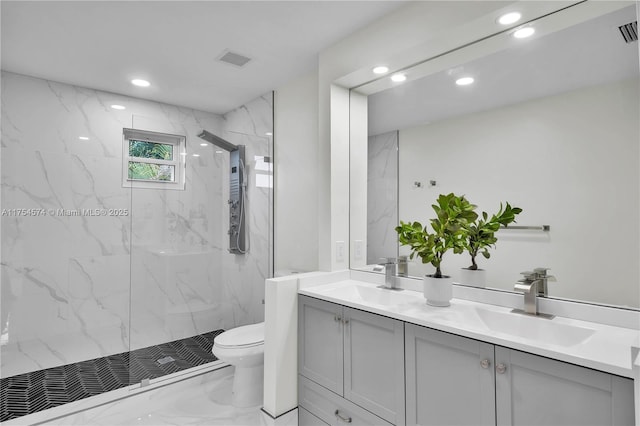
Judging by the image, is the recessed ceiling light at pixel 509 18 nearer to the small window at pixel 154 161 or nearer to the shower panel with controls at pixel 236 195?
the shower panel with controls at pixel 236 195

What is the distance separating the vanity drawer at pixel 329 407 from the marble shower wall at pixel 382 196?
2.82ft

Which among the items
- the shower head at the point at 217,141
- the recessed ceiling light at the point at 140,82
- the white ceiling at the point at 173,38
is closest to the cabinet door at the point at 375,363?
the white ceiling at the point at 173,38

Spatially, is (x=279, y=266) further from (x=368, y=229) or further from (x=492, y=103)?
(x=492, y=103)

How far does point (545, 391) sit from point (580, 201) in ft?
2.68

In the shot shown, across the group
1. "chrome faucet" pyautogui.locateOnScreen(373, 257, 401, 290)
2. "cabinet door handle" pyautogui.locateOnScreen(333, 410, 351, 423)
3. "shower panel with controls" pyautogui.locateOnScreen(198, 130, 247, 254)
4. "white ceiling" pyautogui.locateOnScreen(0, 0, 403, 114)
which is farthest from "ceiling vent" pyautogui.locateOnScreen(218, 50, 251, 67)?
"cabinet door handle" pyautogui.locateOnScreen(333, 410, 351, 423)

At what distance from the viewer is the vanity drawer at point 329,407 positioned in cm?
168

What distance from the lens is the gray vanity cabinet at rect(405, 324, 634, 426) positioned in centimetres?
101

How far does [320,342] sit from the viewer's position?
6.40 ft

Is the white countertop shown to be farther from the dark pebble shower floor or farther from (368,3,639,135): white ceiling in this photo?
the dark pebble shower floor

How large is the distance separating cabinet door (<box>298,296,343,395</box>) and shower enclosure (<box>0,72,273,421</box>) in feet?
3.47

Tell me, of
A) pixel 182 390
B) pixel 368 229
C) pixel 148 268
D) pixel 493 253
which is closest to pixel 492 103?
pixel 493 253

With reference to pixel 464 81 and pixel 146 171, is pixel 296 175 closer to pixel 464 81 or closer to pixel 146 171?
pixel 146 171

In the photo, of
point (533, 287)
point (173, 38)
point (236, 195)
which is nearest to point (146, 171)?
point (236, 195)

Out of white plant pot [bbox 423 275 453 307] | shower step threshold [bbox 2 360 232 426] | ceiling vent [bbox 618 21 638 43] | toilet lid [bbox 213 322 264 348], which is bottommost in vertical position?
shower step threshold [bbox 2 360 232 426]
